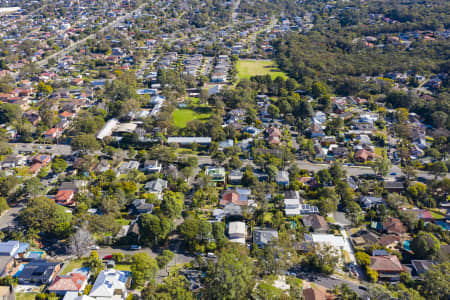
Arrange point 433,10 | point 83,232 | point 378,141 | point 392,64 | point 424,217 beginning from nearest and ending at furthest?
point 83,232, point 424,217, point 378,141, point 392,64, point 433,10

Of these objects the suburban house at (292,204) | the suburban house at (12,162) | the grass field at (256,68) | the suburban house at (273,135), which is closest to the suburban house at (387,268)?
the suburban house at (292,204)

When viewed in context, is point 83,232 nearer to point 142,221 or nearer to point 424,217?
point 142,221

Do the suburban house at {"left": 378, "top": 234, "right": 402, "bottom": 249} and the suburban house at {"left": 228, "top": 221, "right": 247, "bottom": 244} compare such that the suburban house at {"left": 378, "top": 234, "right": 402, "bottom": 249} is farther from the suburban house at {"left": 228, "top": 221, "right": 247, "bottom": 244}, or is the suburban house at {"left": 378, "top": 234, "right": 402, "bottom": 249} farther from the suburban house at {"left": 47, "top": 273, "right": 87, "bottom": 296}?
the suburban house at {"left": 47, "top": 273, "right": 87, "bottom": 296}

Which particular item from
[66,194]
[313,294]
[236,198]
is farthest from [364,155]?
[66,194]

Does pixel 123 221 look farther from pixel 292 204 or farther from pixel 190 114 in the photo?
pixel 190 114

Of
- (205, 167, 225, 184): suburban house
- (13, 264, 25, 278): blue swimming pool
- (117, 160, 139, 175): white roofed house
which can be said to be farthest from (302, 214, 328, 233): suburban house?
(13, 264, 25, 278): blue swimming pool

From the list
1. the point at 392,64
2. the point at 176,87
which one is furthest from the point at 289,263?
the point at 392,64
